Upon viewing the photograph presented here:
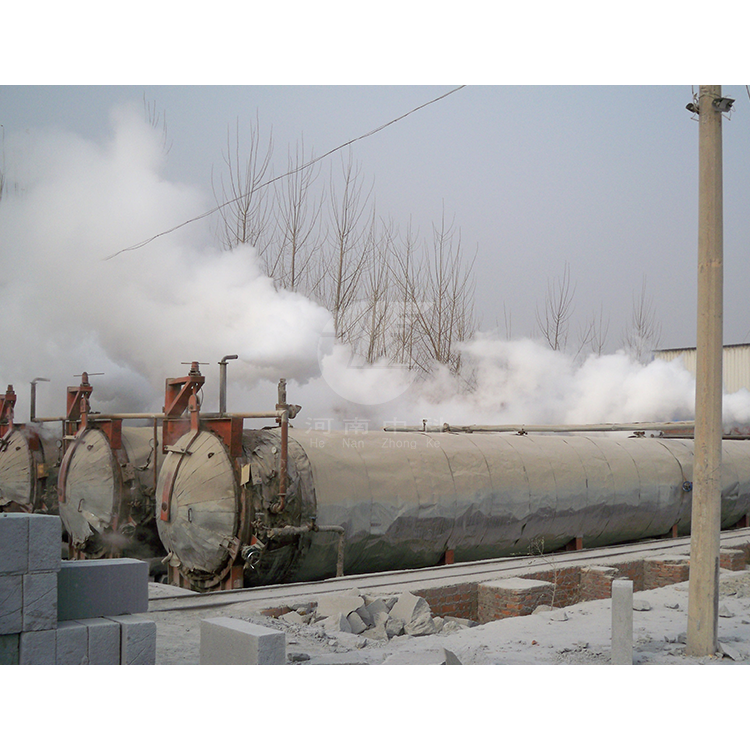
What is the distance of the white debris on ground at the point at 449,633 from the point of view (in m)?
5.89

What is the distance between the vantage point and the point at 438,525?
9.71 metres

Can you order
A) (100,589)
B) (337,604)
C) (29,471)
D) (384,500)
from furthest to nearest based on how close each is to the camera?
(29,471), (384,500), (337,604), (100,589)

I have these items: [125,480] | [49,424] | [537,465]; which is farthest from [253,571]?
[49,424]

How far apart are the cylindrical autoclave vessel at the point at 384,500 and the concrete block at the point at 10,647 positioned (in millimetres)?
3697

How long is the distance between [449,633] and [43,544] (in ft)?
12.5

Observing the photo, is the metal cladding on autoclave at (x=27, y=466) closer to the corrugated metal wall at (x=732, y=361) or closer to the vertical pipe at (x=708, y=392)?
the vertical pipe at (x=708, y=392)

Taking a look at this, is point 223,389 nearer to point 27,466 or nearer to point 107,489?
point 107,489

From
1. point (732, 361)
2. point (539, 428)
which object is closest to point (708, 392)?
point (539, 428)

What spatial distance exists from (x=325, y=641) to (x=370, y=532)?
111 inches

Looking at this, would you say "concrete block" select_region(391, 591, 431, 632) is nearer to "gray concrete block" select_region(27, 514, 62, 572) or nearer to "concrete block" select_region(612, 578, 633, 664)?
"concrete block" select_region(612, 578, 633, 664)

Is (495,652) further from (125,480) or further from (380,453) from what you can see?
(125,480)

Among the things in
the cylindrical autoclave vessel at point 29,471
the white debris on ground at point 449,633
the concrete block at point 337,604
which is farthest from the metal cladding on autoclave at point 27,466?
the concrete block at point 337,604

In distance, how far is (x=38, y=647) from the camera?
14.7 feet

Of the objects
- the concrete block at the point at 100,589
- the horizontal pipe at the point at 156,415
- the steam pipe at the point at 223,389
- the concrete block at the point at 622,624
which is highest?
the steam pipe at the point at 223,389
